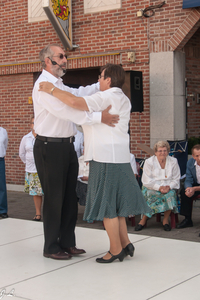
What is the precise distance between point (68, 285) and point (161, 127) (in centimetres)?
547

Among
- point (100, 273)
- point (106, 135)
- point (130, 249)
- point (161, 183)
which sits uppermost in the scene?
point (106, 135)

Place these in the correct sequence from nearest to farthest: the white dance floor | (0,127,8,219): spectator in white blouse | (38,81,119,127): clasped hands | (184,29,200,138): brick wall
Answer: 1. the white dance floor
2. (38,81,119,127): clasped hands
3. (0,127,8,219): spectator in white blouse
4. (184,29,200,138): brick wall

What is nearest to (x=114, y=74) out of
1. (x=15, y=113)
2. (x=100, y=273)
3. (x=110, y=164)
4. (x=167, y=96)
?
(x=110, y=164)

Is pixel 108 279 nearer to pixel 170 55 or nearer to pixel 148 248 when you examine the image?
pixel 148 248

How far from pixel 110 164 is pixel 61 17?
609 cm

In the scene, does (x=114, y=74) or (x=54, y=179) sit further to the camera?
(x=54, y=179)

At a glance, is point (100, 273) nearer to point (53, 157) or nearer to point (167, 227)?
point (53, 157)

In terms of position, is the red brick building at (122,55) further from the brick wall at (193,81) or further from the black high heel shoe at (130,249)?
the black high heel shoe at (130,249)

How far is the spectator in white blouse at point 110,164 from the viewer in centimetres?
361

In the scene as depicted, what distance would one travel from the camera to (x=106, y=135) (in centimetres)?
363

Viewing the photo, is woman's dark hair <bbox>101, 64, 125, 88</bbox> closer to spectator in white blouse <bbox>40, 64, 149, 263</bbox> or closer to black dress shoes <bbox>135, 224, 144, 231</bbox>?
spectator in white blouse <bbox>40, 64, 149, 263</bbox>

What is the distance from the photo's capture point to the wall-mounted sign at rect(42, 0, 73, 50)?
8.60m

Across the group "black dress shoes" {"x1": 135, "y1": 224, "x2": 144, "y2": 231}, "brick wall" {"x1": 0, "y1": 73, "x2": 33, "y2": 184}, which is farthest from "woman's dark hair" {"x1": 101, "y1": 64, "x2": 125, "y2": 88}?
"brick wall" {"x1": 0, "y1": 73, "x2": 33, "y2": 184}

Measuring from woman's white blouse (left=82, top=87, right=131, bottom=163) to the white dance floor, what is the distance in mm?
937
